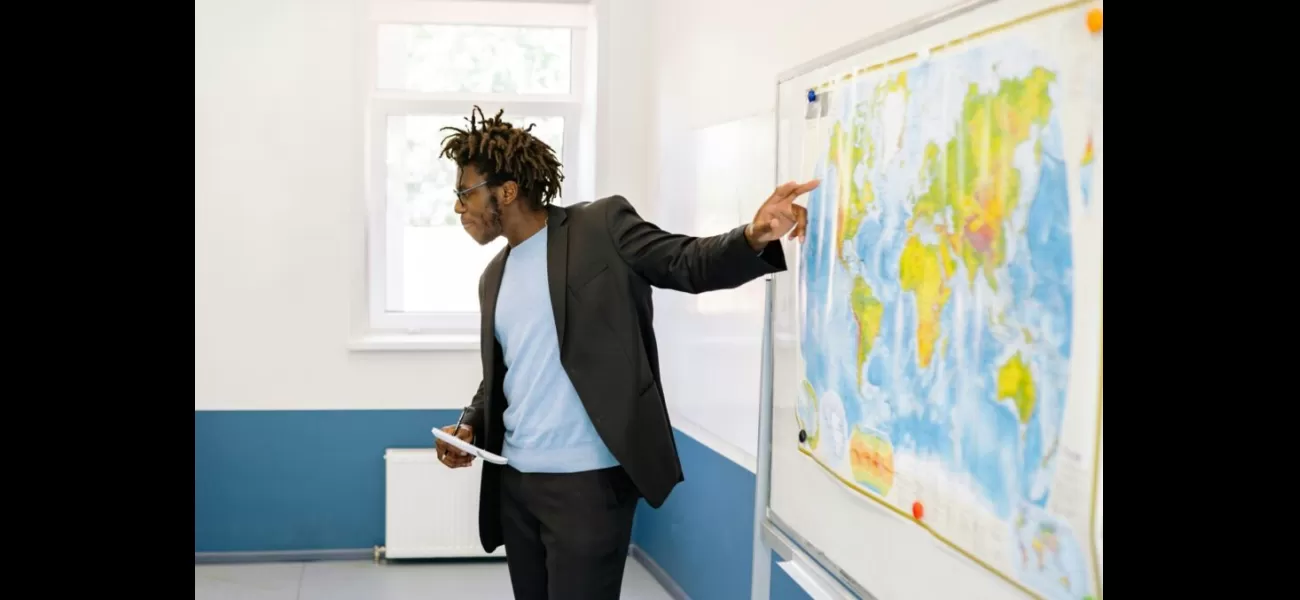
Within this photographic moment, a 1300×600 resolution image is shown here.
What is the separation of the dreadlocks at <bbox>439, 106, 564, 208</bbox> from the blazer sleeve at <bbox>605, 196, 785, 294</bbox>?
0.17 meters

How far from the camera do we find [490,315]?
89.3 inches

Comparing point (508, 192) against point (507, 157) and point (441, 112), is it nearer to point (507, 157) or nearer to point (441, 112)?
point (507, 157)

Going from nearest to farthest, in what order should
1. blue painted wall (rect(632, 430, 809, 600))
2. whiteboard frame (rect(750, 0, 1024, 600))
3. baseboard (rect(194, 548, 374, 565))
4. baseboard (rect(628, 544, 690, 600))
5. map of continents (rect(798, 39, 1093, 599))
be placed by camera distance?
map of continents (rect(798, 39, 1093, 599))
whiteboard frame (rect(750, 0, 1024, 600))
blue painted wall (rect(632, 430, 809, 600))
baseboard (rect(628, 544, 690, 600))
baseboard (rect(194, 548, 374, 565))

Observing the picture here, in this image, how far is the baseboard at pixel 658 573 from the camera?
Result: 375 cm

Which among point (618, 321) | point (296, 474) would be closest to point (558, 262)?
point (618, 321)

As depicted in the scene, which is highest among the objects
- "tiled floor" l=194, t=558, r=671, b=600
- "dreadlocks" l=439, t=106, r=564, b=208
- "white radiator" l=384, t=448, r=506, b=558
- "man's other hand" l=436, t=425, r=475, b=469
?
"dreadlocks" l=439, t=106, r=564, b=208

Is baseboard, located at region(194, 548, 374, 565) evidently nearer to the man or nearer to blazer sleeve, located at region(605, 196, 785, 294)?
the man

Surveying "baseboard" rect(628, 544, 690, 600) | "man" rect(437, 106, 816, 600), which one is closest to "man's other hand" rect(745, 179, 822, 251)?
"man" rect(437, 106, 816, 600)

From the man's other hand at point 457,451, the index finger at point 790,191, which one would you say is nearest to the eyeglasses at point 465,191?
the man's other hand at point 457,451

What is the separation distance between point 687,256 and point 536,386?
1.37 feet

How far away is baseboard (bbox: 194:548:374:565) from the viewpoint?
432 centimetres
